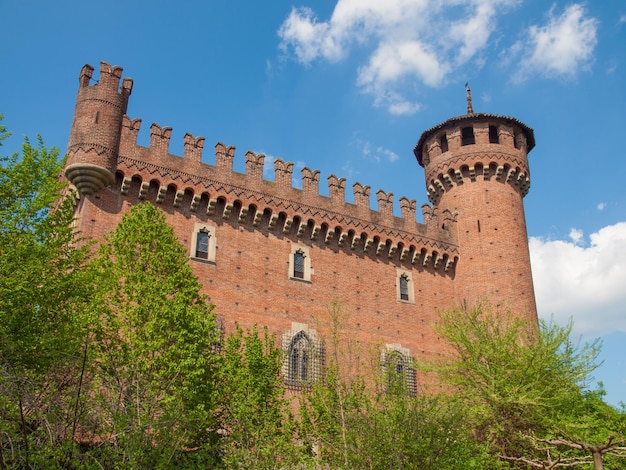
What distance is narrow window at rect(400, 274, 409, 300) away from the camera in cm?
2582

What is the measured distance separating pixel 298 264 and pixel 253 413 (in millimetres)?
9041

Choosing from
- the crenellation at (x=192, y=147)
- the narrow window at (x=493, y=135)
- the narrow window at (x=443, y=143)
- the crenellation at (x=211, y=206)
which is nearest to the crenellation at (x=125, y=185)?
the crenellation at (x=192, y=147)

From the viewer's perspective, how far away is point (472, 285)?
86.0 feet

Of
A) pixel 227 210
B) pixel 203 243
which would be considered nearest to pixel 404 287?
pixel 227 210

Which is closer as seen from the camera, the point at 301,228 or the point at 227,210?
the point at 227,210

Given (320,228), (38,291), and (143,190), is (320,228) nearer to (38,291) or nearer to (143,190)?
(143,190)

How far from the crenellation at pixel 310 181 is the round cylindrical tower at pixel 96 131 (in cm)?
714

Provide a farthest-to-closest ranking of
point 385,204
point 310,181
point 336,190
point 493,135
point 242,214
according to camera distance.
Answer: point 493,135 → point 385,204 → point 336,190 → point 310,181 → point 242,214

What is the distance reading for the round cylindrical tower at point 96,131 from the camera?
67.5ft

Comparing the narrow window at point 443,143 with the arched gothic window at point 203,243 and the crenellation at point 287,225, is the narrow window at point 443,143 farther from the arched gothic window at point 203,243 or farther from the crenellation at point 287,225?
the arched gothic window at point 203,243

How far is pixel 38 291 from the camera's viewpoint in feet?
45.1

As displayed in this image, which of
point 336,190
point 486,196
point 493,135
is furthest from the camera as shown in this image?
point 493,135

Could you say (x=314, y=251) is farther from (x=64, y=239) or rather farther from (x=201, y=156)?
(x=64, y=239)

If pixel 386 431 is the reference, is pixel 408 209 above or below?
above
